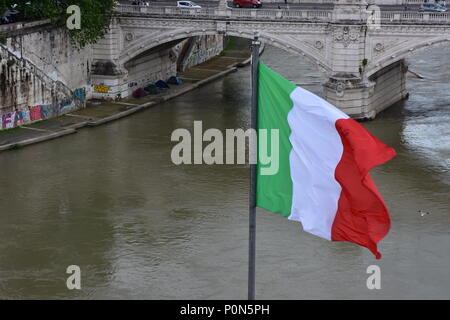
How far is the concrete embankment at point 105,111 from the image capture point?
53.7m

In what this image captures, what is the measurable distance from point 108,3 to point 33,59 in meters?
7.53

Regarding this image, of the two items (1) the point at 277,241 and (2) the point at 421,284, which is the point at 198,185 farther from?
(2) the point at 421,284

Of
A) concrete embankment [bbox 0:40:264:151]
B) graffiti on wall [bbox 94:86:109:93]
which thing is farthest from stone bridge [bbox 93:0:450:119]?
concrete embankment [bbox 0:40:264:151]

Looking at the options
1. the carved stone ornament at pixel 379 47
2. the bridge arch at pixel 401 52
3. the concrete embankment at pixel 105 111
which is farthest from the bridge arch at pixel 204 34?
the concrete embankment at pixel 105 111

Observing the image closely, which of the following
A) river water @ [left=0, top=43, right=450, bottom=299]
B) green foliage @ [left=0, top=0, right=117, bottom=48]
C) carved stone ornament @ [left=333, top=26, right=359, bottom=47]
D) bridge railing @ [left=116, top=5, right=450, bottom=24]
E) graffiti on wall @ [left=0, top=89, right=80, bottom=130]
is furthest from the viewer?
carved stone ornament @ [left=333, top=26, right=359, bottom=47]

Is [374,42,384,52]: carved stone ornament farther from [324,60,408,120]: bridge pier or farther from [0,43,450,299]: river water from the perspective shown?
[0,43,450,299]: river water

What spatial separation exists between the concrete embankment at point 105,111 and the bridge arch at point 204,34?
11.6ft

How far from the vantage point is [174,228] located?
40.3 meters

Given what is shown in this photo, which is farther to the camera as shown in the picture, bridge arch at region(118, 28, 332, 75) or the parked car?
the parked car

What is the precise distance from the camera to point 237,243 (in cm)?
3869

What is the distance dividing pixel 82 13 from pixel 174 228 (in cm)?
2458

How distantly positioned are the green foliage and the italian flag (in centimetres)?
3946

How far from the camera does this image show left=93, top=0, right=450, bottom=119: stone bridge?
5841cm
